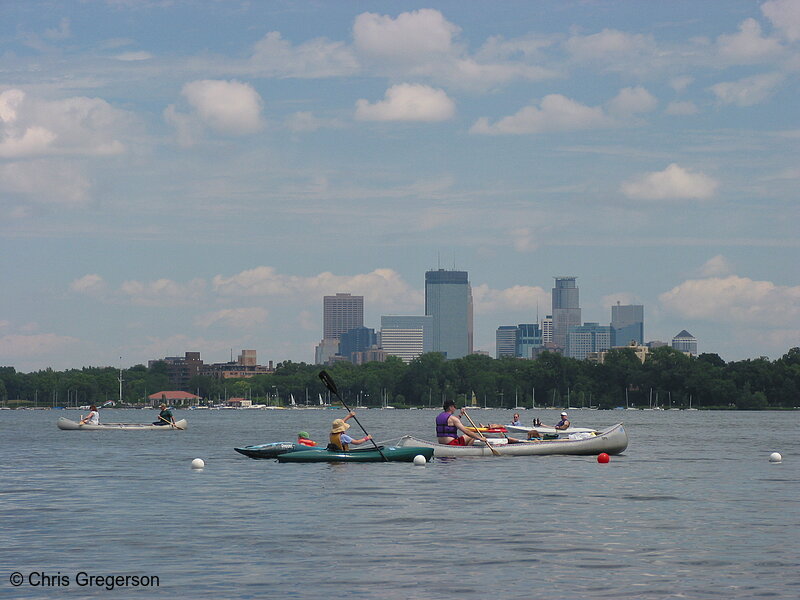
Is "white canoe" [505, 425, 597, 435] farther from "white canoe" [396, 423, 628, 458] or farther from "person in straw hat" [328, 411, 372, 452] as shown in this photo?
"person in straw hat" [328, 411, 372, 452]

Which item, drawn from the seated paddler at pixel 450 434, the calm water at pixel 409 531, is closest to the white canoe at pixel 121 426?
the calm water at pixel 409 531

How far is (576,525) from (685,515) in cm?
389

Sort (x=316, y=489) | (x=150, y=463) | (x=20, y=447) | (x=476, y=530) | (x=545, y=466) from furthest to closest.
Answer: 1. (x=20, y=447)
2. (x=150, y=463)
3. (x=545, y=466)
4. (x=316, y=489)
5. (x=476, y=530)

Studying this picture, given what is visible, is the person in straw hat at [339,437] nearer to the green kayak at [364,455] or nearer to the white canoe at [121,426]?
the green kayak at [364,455]

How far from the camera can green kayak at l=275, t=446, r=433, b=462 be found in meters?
43.3

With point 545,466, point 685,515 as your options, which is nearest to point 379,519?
point 685,515

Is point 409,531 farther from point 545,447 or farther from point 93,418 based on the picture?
point 93,418

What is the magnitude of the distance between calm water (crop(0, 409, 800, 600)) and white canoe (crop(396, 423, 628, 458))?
74 cm

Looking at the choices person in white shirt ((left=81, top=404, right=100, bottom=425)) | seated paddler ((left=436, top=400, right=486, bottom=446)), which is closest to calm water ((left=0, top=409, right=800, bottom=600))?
seated paddler ((left=436, top=400, right=486, bottom=446))

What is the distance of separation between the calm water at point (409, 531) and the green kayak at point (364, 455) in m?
0.51

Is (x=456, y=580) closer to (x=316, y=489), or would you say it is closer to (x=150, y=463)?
(x=316, y=489)

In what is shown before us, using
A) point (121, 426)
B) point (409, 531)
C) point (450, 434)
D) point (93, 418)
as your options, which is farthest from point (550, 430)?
point (409, 531)

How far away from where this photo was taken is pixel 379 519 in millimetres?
28172

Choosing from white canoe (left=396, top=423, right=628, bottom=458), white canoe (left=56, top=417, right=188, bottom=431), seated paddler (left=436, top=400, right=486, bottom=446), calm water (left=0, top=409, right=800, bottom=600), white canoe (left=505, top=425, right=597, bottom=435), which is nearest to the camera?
calm water (left=0, top=409, right=800, bottom=600)
